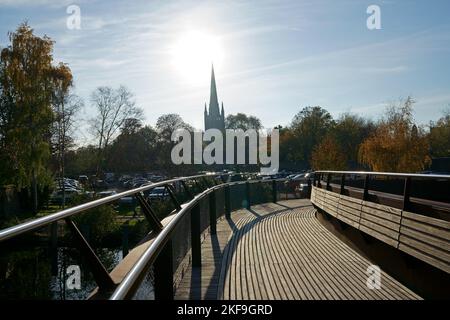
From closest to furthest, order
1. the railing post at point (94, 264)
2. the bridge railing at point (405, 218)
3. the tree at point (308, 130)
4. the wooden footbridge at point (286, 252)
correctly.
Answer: the railing post at point (94, 264) < the wooden footbridge at point (286, 252) < the bridge railing at point (405, 218) < the tree at point (308, 130)

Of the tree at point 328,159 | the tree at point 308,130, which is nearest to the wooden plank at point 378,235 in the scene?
the tree at point 328,159

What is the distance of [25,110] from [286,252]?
2959 cm

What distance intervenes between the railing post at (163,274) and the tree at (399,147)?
31.8 m

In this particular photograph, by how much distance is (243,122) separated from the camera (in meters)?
97.2

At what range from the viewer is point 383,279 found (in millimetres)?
6742

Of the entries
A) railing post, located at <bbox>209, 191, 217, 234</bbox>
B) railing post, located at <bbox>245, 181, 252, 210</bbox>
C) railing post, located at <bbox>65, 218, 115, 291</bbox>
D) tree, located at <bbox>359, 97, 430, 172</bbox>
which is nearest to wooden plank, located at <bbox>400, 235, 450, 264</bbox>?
railing post, located at <bbox>65, 218, 115, 291</bbox>

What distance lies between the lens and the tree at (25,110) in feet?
112

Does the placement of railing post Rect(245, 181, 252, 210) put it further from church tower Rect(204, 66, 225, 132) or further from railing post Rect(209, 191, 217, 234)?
church tower Rect(204, 66, 225, 132)

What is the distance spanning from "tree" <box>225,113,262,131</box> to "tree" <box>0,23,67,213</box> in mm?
61022

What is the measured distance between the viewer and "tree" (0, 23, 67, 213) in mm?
34188

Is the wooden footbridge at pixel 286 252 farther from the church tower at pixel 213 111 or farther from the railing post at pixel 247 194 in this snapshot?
the church tower at pixel 213 111

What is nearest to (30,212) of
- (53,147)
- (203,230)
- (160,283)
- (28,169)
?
(28,169)
